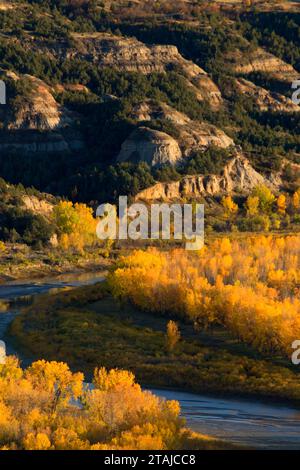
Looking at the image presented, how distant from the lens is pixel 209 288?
10325cm

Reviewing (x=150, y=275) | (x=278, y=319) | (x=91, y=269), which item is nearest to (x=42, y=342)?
(x=150, y=275)

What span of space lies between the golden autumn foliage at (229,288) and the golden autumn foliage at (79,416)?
24.1 metres

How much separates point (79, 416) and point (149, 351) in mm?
28905

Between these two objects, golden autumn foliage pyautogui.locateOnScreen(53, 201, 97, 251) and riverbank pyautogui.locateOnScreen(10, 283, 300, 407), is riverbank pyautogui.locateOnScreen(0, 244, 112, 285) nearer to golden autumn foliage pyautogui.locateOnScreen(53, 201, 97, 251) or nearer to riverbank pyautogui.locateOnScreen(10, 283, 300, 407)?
golden autumn foliage pyautogui.locateOnScreen(53, 201, 97, 251)

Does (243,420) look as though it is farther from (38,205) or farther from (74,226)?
(38,205)

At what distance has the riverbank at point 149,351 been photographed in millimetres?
82938

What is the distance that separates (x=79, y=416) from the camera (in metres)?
64.9

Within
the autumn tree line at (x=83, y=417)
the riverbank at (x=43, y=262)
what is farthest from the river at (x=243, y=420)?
the riverbank at (x=43, y=262)

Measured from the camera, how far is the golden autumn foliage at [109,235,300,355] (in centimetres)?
8988

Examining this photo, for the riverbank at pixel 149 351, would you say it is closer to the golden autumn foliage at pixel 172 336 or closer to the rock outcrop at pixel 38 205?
the golden autumn foliage at pixel 172 336

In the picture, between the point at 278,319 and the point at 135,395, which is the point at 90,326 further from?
the point at 135,395

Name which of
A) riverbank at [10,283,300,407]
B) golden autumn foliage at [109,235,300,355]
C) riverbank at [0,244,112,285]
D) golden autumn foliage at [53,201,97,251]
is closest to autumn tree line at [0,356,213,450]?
riverbank at [10,283,300,407]

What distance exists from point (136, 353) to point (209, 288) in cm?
1415

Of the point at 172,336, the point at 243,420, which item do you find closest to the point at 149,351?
the point at 172,336
